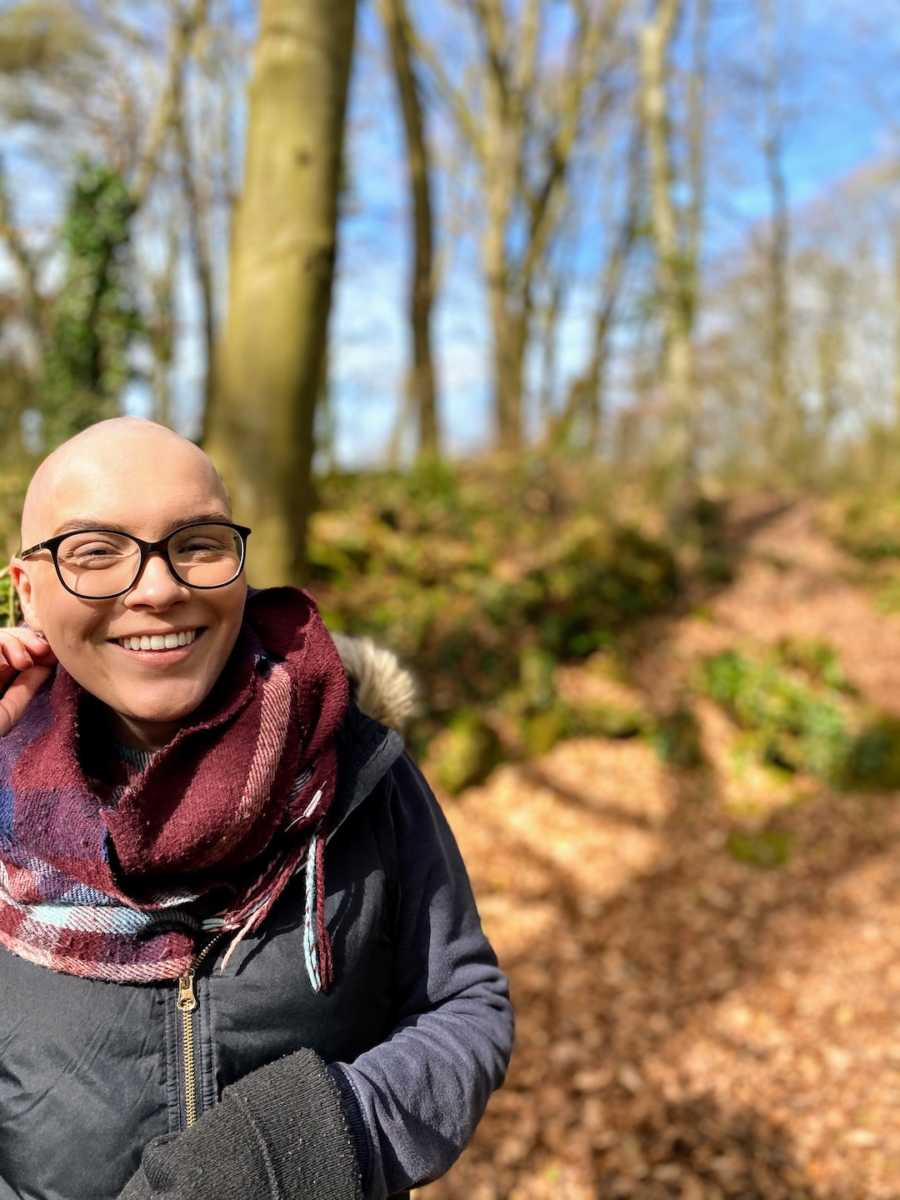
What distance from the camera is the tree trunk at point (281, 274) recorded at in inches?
140

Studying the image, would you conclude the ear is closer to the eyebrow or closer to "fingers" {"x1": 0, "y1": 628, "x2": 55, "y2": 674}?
"fingers" {"x1": 0, "y1": 628, "x2": 55, "y2": 674}

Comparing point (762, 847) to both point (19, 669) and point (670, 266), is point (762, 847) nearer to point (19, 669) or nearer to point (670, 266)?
point (19, 669)

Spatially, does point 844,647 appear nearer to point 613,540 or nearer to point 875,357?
point 613,540

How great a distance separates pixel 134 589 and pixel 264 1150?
766mm

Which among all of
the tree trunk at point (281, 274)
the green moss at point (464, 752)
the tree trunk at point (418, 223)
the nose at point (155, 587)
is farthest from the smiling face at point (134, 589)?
the tree trunk at point (418, 223)

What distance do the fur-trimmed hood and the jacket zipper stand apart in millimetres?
498

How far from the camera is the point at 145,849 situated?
4.17ft

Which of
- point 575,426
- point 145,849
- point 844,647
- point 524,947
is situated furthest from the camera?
point 575,426

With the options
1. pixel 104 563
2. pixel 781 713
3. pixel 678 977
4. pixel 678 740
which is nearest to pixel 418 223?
pixel 678 740

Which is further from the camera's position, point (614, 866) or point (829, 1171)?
point (614, 866)

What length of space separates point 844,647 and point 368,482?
16.3ft

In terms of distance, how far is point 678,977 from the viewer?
4.94 meters

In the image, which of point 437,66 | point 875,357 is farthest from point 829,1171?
point 875,357

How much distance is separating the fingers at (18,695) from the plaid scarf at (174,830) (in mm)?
53
